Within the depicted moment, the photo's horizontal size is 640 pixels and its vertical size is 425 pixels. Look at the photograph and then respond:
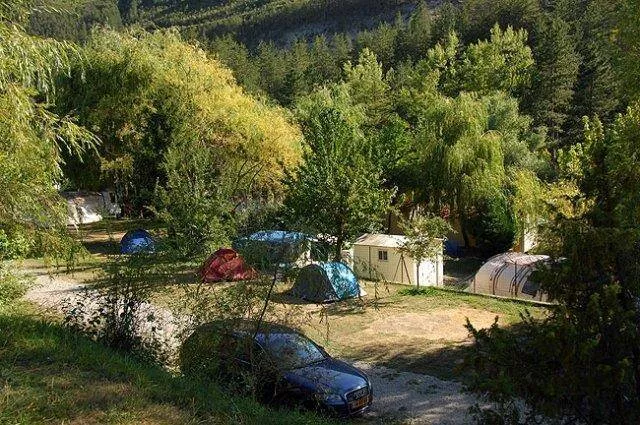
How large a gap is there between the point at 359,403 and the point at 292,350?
51.5 inches

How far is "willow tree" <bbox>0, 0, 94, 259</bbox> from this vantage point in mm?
6453

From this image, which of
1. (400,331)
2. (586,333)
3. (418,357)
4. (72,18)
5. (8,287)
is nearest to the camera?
(586,333)

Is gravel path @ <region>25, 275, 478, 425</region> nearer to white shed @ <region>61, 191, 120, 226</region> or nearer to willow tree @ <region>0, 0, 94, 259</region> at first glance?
willow tree @ <region>0, 0, 94, 259</region>

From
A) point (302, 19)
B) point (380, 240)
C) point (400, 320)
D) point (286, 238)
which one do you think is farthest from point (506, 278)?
point (302, 19)

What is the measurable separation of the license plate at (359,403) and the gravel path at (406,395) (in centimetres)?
38

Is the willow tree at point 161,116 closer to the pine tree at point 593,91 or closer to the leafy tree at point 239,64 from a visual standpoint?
the pine tree at point 593,91

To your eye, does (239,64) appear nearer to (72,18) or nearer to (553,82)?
(553,82)

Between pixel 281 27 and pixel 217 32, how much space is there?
48.9 ft

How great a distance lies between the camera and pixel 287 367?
8.55 metres

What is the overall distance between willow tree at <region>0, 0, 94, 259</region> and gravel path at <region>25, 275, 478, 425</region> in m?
1.66

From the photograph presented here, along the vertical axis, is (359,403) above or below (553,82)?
below

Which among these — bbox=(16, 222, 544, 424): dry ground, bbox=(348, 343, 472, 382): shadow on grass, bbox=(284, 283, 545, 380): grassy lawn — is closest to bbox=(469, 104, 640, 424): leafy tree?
bbox=(16, 222, 544, 424): dry ground

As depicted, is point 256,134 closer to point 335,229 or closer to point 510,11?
point 335,229

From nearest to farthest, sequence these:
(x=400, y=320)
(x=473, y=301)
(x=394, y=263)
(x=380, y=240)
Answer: (x=400, y=320) → (x=473, y=301) → (x=394, y=263) → (x=380, y=240)
